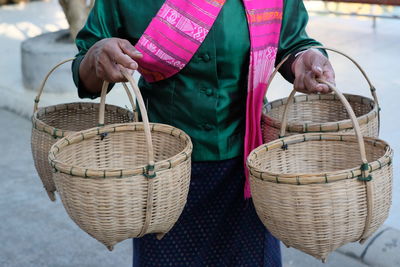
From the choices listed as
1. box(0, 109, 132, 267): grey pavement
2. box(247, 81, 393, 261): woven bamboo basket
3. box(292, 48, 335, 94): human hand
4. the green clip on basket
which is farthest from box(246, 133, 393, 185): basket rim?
box(0, 109, 132, 267): grey pavement

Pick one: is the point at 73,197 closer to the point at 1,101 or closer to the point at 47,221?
the point at 47,221

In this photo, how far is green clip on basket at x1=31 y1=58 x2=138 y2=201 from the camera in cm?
201

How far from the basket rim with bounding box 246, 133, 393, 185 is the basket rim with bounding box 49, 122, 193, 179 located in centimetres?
16

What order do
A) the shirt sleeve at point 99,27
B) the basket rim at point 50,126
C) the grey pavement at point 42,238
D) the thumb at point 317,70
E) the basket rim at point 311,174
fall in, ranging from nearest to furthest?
the basket rim at point 311,174 < the thumb at point 317,70 < the shirt sleeve at point 99,27 < the basket rim at point 50,126 < the grey pavement at point 42,238

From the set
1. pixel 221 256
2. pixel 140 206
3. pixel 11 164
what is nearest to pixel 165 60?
pixel 140 206

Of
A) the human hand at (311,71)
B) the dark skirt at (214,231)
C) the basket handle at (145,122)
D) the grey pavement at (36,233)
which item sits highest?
the human hand at (311,71)

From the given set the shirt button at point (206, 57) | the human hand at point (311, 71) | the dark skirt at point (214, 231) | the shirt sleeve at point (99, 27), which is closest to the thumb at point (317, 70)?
the human hand at point (311, 71)

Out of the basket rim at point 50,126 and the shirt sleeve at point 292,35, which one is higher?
the shirt sleeve at point 292,35

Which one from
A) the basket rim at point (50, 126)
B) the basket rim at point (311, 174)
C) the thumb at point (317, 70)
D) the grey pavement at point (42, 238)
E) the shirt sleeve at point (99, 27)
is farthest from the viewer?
the grey pavement at point (42, 238)

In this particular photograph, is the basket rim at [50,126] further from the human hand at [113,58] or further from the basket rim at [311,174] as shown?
the basket rim at [311,174]

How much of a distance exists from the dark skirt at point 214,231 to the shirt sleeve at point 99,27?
0.41m

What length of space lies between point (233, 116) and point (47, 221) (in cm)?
231

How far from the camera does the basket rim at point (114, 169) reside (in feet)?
5.11

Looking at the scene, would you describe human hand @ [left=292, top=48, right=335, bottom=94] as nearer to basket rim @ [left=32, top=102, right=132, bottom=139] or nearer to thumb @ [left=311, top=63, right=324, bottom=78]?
thumb @ [left=311, top=63, right=324, bottom=78]
